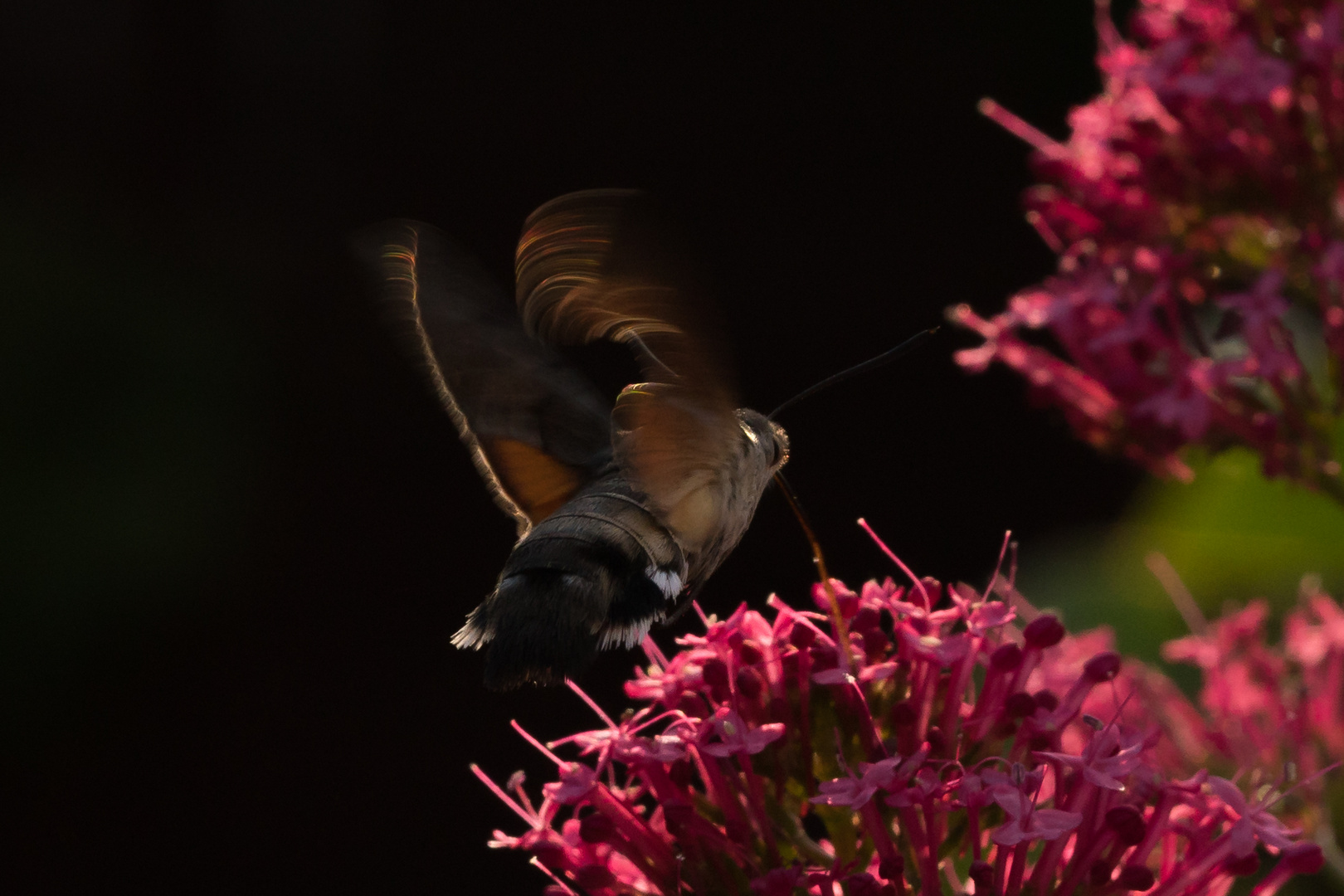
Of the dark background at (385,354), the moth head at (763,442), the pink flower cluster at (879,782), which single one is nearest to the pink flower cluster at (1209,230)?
the moth head at (763,442)

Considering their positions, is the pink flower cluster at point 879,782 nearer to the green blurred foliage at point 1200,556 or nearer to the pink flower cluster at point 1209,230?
the pink flower cluster at point 1209,230

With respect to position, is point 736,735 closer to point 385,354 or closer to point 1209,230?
point 1209,230

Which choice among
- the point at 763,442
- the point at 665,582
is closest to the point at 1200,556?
the point at 763,442

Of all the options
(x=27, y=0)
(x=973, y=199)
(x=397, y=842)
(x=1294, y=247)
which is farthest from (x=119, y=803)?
(x=1294, y=247)

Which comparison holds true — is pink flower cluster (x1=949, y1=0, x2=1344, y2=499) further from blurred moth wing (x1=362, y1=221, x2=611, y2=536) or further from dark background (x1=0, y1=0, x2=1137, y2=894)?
dark background (x1=0, y1=0, x2=1137, y2=894)

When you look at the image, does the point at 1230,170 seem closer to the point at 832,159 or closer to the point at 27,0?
the point at 832,159

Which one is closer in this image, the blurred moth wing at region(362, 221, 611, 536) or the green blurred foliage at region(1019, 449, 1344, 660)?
the blurred moth wing at region(362, 221, 611, 536)

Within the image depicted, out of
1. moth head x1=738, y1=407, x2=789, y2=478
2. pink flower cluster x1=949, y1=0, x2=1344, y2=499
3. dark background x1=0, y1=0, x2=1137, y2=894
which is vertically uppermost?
pink flower cluster x1=949, y1=0, x2=1344, y2=499

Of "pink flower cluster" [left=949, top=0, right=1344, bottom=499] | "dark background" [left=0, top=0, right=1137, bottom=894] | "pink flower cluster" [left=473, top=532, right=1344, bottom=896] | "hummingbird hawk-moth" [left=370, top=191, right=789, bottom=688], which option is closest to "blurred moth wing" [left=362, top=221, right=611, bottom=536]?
"hummingbird hawk-moth" [left=370, top=191, right=789, bottom=688]
